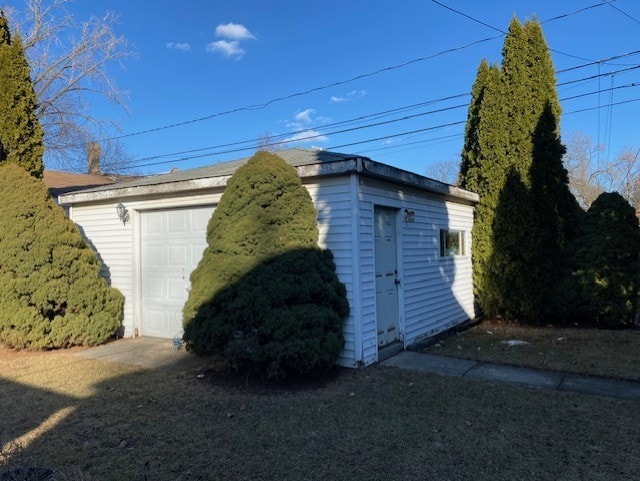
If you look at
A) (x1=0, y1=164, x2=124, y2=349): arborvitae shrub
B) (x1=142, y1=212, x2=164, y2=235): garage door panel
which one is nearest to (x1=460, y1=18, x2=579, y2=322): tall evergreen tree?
(x1=142, y1=212, x2=164, y2=235): garage door panel

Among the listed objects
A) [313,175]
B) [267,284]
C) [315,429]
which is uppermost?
[313,175]

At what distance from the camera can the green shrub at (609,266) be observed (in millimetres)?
8727

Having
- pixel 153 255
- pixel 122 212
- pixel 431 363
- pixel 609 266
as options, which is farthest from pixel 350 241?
pixel 609 266

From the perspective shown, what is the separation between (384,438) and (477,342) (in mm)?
4436

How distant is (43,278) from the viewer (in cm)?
719

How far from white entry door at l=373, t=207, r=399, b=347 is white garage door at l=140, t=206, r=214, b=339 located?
2708 millimetres

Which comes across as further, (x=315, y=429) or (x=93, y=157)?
(x=93, y=157)

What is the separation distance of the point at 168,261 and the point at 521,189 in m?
6.96

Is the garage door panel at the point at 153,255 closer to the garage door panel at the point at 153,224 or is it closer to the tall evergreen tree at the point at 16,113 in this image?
the garage door panel at the point at 153,224

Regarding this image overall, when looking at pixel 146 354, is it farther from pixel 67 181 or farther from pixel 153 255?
pixel 67 181

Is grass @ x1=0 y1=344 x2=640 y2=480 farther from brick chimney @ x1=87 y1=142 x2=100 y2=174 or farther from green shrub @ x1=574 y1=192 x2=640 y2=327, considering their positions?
brick chimney @ x1=87 y1=142 x2=100 y2=174

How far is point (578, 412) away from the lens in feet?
14.4

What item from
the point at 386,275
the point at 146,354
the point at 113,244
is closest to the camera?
the point at 386,275

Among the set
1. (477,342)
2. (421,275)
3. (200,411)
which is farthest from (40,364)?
(477,342)
